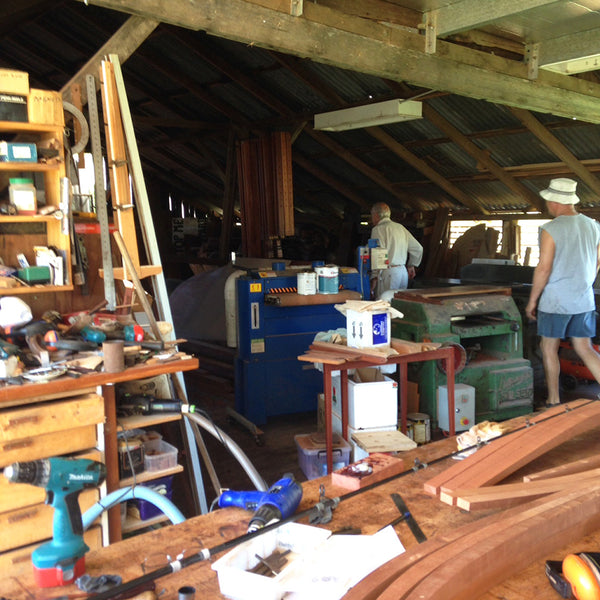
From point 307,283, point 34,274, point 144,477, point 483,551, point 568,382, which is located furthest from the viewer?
point 568,382

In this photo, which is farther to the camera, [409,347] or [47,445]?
[409,347]

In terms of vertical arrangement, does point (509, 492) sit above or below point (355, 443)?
above

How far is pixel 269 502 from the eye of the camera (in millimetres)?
1544

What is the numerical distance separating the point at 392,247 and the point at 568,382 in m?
1.99

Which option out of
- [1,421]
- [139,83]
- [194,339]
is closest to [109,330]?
[1,421]

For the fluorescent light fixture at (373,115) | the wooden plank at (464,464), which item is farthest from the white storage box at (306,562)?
the fluorescent light fixture at (373,115)

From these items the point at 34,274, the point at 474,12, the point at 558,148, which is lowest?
the point at 34,274

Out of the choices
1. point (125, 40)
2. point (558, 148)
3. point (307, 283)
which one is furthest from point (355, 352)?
point (558, 148)

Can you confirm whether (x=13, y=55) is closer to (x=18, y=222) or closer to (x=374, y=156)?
(x=374, y=156)

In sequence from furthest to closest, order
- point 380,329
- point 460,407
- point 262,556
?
1. point 460,407
2. point 380,329
3. point 262,556

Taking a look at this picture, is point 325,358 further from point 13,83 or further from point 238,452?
point 13,83

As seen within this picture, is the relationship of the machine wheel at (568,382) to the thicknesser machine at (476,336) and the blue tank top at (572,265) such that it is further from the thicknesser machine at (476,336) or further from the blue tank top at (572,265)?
the blue tank top at (572,265)

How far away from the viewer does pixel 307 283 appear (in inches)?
190

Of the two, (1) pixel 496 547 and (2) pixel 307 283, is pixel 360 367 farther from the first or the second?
(1) pixel 496 547
